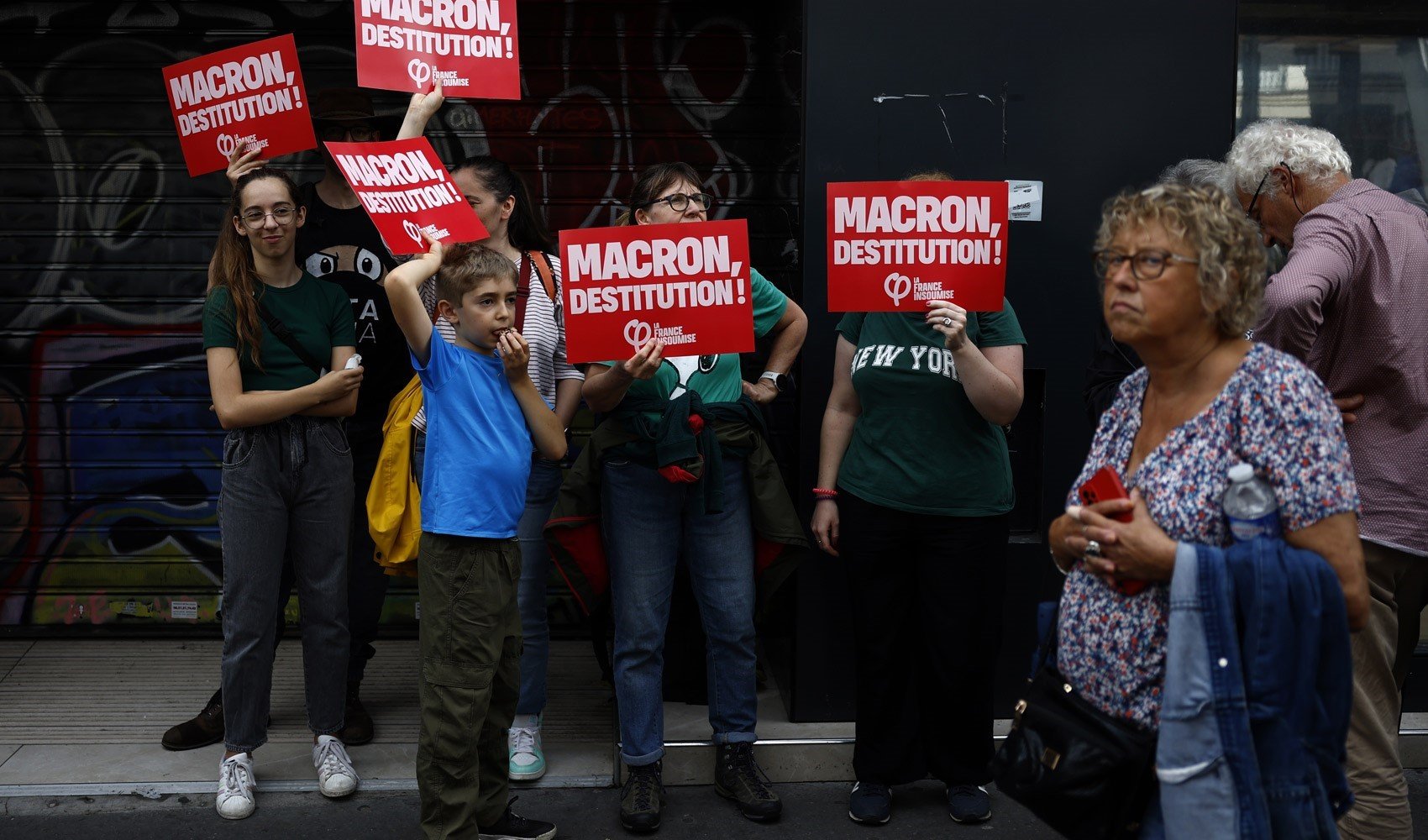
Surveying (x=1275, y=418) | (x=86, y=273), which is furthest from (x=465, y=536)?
(x=86, y=273)

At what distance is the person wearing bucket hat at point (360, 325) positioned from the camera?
4.90 metres

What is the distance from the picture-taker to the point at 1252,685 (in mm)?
2283

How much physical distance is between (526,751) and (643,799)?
1.74ft

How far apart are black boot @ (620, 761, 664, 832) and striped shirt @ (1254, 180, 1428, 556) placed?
2269 millimetres

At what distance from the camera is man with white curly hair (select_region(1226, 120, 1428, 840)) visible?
3.31m

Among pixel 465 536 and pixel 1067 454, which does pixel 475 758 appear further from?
pixel 1067 454

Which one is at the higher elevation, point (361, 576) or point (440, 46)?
point (440, 46)

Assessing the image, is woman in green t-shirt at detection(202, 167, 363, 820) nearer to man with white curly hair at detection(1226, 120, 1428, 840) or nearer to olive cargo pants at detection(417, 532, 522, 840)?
olive cargo pants at detection(417, 532, 522, 840)

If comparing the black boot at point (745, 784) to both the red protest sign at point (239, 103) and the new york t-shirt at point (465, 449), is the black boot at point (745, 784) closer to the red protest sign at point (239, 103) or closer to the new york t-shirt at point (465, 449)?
the new york t-shirt at point (465, 449)

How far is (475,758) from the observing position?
145 inches

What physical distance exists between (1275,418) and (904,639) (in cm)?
215

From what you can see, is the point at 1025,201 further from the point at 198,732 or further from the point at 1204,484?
the point at 198,732

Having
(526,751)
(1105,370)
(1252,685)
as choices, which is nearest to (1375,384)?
(1105,370)

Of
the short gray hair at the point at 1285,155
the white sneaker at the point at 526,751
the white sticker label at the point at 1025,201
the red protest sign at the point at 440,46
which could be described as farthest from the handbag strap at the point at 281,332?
the short gray hair at the point at 1285,155
